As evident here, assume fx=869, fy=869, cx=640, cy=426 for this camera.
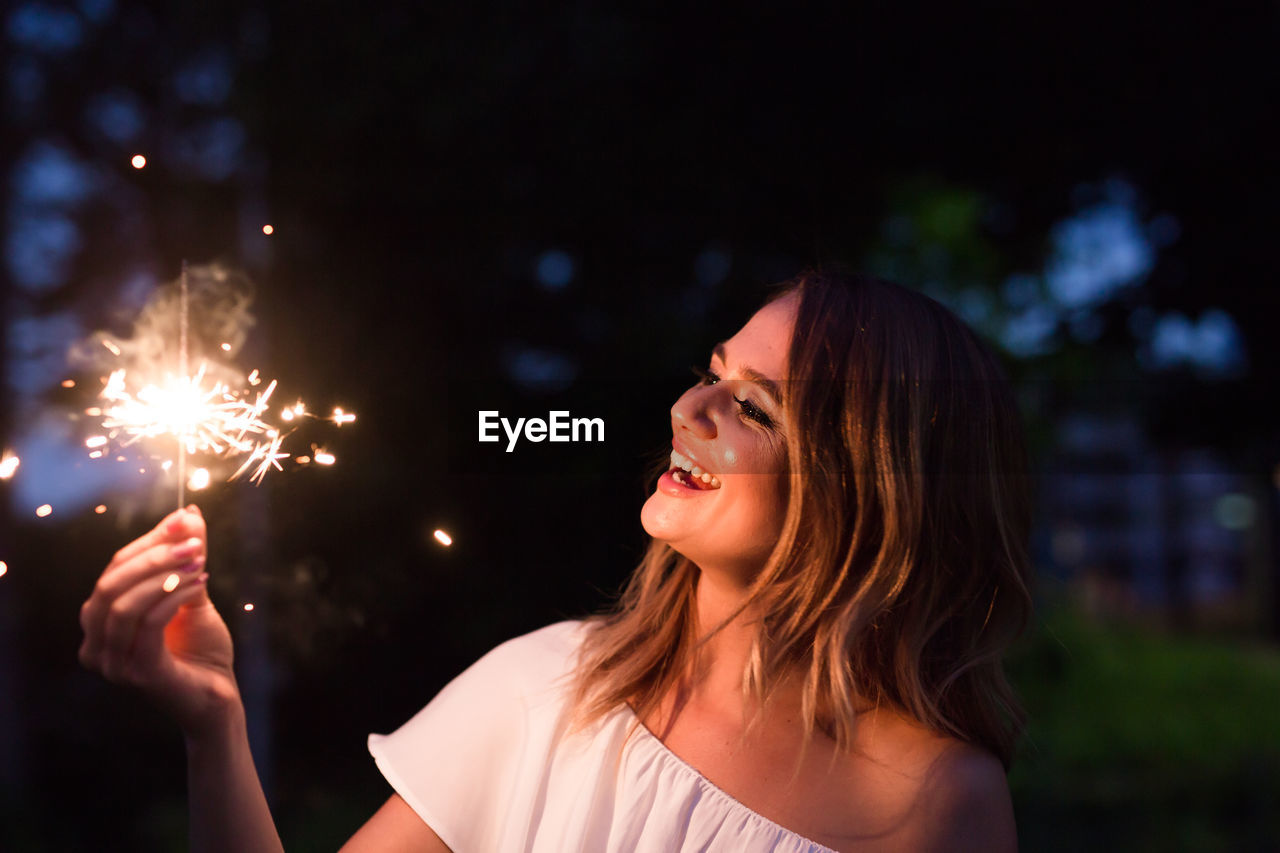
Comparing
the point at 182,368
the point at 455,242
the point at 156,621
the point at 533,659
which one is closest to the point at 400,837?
the point at 533,659

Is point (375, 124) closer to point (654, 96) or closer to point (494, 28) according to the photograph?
point (494, 28)

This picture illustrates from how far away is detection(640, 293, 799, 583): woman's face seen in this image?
118 cm

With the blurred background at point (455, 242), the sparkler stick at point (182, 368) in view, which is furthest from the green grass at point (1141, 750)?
the sparkler stick at point (182, 368)

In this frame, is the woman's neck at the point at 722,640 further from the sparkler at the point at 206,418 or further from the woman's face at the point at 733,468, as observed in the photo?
the sparkler at the point at 206,418

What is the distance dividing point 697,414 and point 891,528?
0.32 m

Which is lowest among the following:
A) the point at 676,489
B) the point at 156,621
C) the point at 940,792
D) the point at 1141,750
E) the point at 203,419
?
the point at 1141,750

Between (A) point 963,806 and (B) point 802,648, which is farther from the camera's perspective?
(B) point 802,648

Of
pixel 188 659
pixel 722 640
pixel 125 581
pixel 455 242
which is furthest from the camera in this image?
pixel 455 242

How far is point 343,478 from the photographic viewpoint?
2.25 meters

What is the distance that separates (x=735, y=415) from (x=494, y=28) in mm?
1835

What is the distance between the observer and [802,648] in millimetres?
1271

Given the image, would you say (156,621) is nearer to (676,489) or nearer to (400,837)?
(400,837)

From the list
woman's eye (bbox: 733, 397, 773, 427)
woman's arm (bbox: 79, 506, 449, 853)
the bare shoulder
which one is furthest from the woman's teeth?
woman's arm (bbox: 79, 506, 449, 853)

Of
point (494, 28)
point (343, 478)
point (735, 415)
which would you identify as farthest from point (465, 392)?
point (735, 415)
